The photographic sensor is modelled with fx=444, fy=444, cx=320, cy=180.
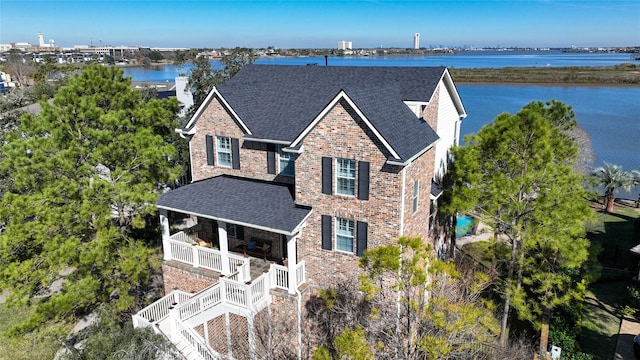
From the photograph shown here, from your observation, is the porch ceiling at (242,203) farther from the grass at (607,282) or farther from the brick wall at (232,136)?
the grass at (607,282)

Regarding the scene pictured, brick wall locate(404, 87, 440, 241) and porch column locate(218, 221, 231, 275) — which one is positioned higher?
brick wall locate(404, 87, 440, 241)

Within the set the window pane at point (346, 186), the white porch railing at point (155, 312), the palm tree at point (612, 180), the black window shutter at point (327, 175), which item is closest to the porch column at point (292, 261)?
the black window shutter at point (327, 175)

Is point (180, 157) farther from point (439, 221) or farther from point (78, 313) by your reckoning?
point (439, 221)

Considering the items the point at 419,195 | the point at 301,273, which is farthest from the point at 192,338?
the point at 419,195

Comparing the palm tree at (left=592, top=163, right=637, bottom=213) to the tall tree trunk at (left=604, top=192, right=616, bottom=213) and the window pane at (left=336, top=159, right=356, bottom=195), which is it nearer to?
the tall tree trunk at (left=604, top=192, right=616, bottom=213)

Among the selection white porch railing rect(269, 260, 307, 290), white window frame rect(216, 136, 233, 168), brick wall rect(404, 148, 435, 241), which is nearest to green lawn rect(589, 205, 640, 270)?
brick wall rect(404, 148, 435, 241)

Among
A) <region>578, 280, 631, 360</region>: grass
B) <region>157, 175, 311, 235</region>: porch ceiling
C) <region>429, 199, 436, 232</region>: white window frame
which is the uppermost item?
<region>157, 175, 311, 235</region>: porch ceiling
